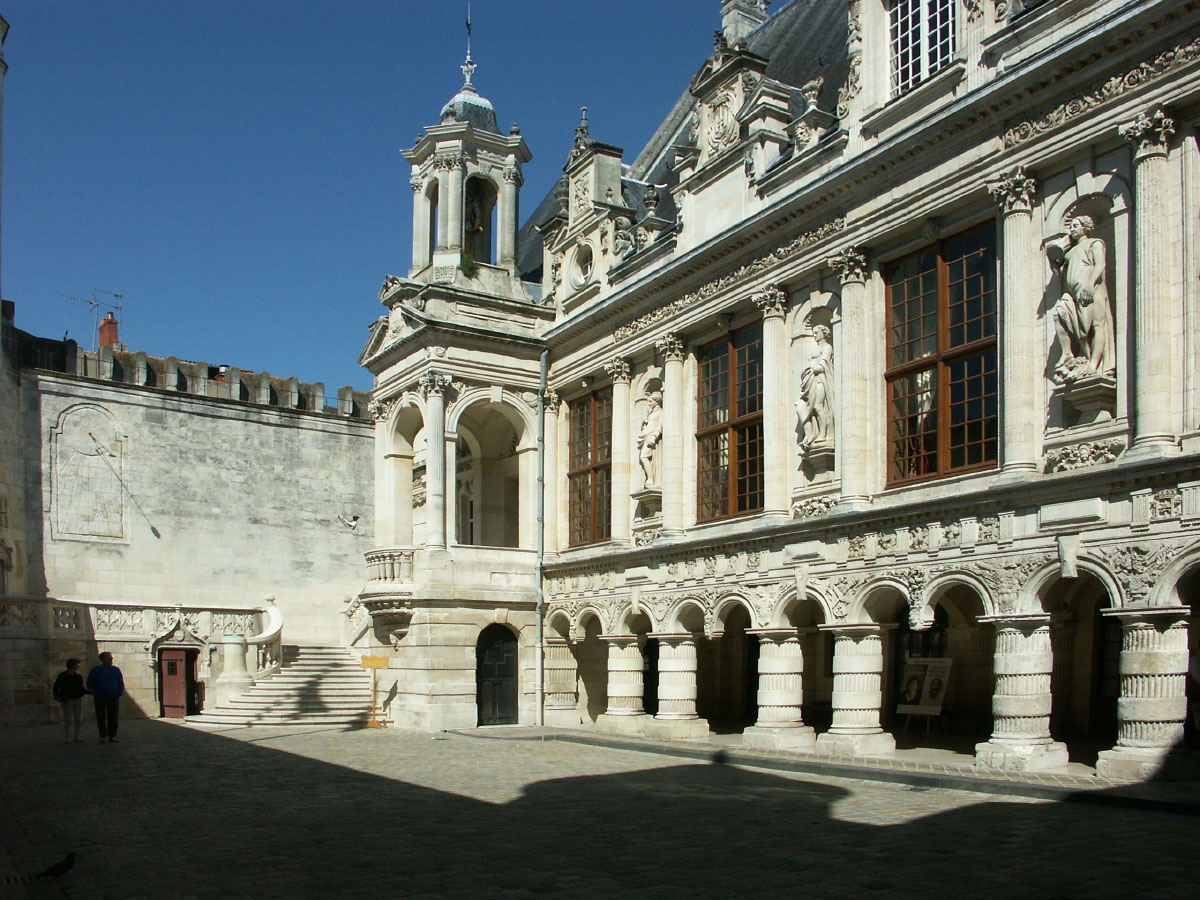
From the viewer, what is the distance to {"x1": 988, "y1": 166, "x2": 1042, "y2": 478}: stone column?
598 inches

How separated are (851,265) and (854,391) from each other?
1.99 metres

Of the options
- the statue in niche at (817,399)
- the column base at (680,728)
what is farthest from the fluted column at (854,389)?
the column base at (680,728)

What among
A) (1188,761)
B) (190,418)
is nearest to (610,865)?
(1188,761)

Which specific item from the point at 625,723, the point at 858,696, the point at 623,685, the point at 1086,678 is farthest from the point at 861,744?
the point at 623,685

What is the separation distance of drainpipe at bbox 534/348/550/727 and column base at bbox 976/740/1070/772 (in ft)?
42.4

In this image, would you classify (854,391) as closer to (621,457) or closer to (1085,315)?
(1085,315)

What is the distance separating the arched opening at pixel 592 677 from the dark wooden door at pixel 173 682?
1006 cm

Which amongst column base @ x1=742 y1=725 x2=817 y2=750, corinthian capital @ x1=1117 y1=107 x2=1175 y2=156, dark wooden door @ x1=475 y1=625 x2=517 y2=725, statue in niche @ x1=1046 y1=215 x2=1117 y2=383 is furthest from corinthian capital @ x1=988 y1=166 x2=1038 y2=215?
dark wooden door @ x1=475 y1=625 x2=517 y2=725

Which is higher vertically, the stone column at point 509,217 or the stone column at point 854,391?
the stone column at point 509,217

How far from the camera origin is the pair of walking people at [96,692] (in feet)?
66.8

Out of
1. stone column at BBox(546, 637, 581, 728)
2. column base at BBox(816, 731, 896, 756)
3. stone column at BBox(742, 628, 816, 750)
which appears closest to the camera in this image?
column base at BBox(816, 731, 896, 756)

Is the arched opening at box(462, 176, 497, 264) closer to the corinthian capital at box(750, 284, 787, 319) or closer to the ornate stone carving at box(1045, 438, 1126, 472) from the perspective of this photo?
the corinthian capital at box(750, 284, 787, 319)

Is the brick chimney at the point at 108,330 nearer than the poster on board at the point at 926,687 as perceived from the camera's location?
No

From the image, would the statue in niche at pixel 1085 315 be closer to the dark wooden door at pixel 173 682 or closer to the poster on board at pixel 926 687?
the poster on board at pixel 926 687
